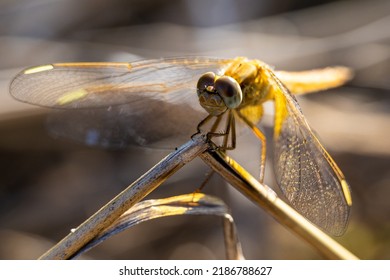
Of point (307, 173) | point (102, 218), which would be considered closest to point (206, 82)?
point (307, 173)

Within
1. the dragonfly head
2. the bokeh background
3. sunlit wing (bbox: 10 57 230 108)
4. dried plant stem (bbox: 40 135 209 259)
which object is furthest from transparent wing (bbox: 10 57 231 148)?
dried plant stem (bbox: 40 135 209 259)

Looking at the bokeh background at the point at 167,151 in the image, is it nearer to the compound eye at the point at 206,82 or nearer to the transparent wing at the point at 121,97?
the transparent wing at the point at 121,97

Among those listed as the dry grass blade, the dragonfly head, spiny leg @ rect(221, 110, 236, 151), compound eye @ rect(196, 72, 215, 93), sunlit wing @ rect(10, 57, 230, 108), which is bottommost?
the dry grass blade

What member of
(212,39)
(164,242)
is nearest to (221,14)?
(212,39)

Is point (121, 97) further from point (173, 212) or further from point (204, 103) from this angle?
point (173, 212)

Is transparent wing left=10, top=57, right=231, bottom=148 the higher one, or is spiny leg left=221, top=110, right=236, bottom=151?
transparent wing left=10, top=57, right=231, bottom=148

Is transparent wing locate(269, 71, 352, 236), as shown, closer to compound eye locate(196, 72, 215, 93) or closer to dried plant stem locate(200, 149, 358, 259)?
dried plant stem locate(200, 149, 358, 259)

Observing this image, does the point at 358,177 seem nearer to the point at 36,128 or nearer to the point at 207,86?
the point at 207,86
